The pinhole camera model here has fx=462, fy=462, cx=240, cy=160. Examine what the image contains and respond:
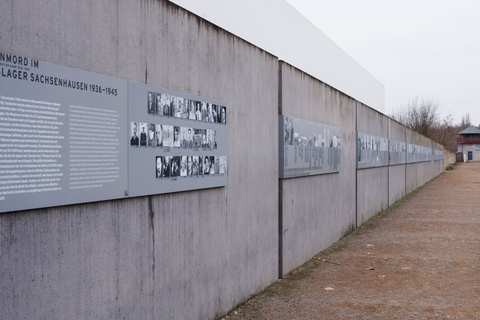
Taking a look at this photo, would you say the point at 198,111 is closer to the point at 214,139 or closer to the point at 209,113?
the point at 209,113

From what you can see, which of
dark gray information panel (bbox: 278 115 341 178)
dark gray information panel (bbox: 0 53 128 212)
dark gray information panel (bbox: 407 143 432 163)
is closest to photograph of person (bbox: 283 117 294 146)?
dark gray information panel (bbox: 278 115 341 178)

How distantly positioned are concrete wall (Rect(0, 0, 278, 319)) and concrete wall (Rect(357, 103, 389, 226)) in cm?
629

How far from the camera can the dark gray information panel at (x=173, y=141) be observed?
3.88 metres

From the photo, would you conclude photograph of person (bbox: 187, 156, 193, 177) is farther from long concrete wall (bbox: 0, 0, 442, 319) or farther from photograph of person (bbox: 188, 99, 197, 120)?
photograph of person (bbox: 188, 99, 197, 120)

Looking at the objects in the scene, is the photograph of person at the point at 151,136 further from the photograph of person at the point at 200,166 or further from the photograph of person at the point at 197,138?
the photograph of person at the point at 200,166

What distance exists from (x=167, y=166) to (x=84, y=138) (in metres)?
1.11

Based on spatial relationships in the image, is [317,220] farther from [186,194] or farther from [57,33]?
[57,33]

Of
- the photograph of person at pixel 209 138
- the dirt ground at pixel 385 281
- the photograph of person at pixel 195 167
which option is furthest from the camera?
the dirt ground at pixel 385 281

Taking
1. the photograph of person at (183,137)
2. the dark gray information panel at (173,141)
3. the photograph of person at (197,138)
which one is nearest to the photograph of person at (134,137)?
the dark gray information panel at (173,141)

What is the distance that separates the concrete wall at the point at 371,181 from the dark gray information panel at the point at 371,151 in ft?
0.53

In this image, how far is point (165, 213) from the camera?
429cm

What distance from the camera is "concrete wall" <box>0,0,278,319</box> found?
2986 mm

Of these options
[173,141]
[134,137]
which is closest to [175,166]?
[173,141]

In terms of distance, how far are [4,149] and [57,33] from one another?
3.00 ft
